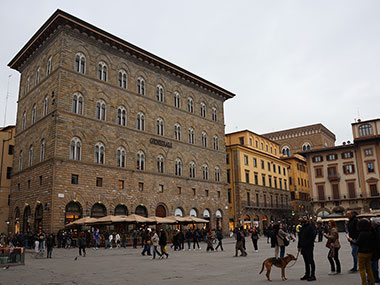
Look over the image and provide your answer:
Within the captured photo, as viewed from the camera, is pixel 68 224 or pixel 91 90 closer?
pixel 68 224

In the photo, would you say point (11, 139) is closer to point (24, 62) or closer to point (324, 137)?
point (24, 62)

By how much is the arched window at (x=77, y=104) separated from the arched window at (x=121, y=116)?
159 inches

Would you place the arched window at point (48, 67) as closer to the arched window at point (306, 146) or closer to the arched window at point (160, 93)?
the arched window at point (160, 93)

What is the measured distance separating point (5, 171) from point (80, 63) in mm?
19044

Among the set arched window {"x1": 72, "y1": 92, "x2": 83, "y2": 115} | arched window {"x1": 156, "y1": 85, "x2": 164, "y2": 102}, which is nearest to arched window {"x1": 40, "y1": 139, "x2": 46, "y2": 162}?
arched window {"x1": 72, "y1": 92, "x2": 83, "y2": 115}

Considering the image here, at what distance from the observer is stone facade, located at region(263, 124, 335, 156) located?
7700 centimetres

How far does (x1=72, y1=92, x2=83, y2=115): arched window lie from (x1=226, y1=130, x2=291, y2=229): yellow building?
84.9 ft

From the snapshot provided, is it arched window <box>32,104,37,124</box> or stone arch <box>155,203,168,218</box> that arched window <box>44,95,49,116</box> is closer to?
arched window <box>32,104,37,124</box>

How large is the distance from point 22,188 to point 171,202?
14249 millimetres

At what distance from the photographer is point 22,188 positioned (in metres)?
33.4

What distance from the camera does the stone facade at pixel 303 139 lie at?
253ft

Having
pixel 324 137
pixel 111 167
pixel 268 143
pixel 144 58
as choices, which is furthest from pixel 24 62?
pixel 324 137

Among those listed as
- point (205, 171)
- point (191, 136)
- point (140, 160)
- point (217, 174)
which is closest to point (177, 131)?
A: point (191, 136)

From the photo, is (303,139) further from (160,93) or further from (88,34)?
(88,34)
